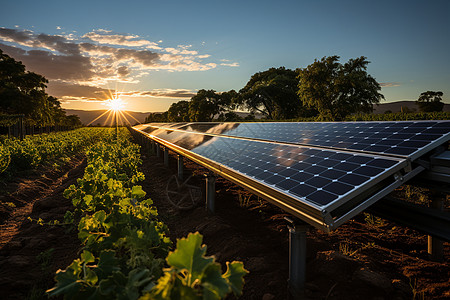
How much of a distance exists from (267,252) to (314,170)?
7.16 feet

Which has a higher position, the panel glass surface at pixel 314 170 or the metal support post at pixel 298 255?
the panel glass surface at pixel 314 170

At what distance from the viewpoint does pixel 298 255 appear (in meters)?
3.90

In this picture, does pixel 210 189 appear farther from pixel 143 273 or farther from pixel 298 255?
pixel 143 273

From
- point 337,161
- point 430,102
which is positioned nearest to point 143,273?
point 337,161

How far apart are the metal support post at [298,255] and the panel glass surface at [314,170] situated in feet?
1.83

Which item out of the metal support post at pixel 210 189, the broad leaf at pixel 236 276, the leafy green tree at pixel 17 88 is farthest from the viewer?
the leafy green tree at pixel 17 88

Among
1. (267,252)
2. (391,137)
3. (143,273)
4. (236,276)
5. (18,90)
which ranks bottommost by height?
(267,252)

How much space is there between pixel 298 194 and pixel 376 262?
2.86 m

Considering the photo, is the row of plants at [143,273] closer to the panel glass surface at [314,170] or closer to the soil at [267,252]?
the panel glass surface at [314,170]

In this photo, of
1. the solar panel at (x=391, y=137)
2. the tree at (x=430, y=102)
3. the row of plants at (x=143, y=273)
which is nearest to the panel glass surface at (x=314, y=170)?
the solar panel at (x=391, y=137)

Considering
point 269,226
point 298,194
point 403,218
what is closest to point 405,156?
point 403,218

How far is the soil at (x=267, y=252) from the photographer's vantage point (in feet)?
13.9

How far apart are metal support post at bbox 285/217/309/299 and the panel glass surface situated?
557mm

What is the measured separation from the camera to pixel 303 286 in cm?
394
